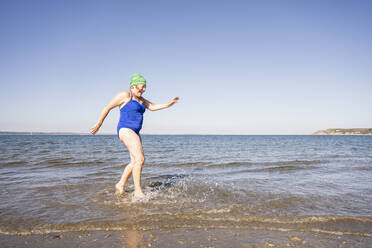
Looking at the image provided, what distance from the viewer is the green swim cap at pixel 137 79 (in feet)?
15.8

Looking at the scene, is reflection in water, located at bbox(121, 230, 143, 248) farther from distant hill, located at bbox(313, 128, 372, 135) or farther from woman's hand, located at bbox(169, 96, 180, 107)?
distant hill, located at bbox(313, 128, 372, 135)

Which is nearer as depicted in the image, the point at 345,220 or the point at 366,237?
the point at 366,237

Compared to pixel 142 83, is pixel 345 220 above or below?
below

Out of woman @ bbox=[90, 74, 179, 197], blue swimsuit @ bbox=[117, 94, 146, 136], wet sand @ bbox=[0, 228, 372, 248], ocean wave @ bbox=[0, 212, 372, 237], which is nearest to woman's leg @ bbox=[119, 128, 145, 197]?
woman @ bbox=[90, 74, 179, 197]

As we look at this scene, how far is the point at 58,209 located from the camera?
4195 mm

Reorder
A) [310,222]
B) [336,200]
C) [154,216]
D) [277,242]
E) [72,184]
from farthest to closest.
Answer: [72,184]
[336,200]
[154,216]
[310,222]
[277,242]

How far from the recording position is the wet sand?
9.14ft

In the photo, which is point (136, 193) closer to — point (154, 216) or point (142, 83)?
point (154, 216)

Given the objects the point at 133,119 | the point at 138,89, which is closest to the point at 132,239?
the point at 133,119

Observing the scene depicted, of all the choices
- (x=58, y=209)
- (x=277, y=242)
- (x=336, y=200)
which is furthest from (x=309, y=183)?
(x=58, y=209)

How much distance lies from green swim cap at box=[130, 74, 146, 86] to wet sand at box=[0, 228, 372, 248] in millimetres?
2778

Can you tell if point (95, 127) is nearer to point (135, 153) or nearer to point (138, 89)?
point (135, 153)

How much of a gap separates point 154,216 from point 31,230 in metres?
1.66

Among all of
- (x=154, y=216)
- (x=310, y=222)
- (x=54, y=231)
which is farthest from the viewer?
(x=154, y=216)
